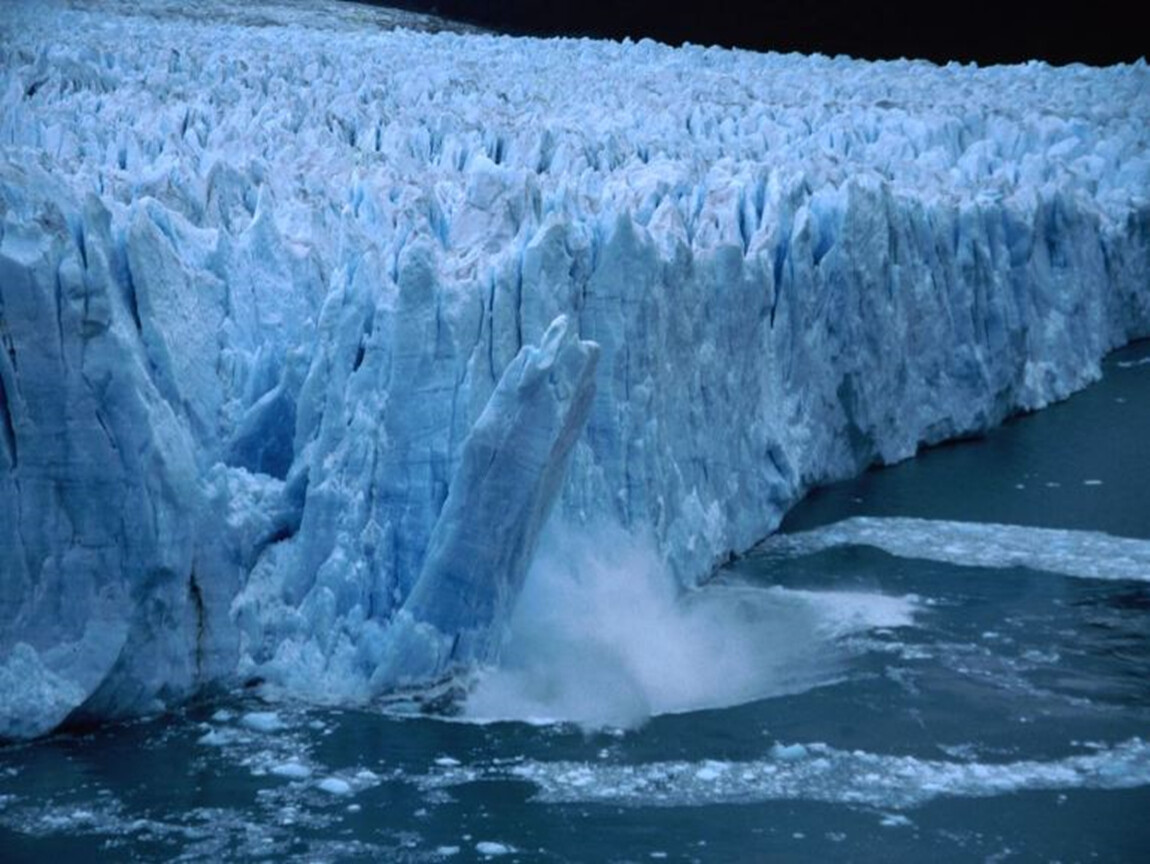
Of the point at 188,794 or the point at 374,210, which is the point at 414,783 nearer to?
the point at 188,794

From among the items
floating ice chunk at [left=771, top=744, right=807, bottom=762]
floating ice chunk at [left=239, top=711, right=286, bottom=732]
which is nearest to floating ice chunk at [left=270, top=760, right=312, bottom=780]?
floating ice chunk at [left=239, top=711, right=286, bottom=732]

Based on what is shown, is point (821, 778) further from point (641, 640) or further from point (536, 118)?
point (536, 118)

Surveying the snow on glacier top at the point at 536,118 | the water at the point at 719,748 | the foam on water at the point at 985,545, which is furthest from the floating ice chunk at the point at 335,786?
the foam on water at the point at 985,545

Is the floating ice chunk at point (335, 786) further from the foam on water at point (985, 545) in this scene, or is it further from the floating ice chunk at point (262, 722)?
the foam on water at point (985, 545)

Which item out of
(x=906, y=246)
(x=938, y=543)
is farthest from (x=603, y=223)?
(x=906, y=246)

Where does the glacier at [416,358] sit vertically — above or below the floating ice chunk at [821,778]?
above

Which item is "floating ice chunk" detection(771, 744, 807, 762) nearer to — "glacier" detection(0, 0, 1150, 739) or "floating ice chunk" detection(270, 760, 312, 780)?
"glacier" detection(0, 0, 1150, 739)
